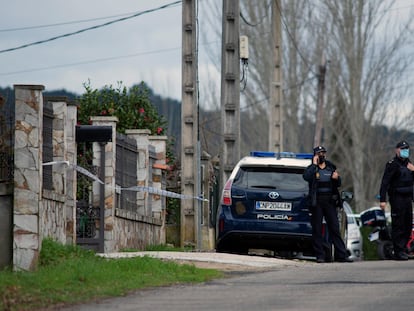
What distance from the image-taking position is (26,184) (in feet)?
54.2

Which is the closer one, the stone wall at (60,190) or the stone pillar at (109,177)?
the stone wall at (60,190)

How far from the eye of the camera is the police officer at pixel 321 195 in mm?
20500

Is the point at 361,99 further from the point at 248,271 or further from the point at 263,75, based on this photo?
the point at 248,271

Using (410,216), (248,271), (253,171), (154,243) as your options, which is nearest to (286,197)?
(253,171)

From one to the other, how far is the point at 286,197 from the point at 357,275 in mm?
4737

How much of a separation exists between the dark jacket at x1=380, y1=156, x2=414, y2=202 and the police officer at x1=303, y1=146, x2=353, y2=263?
79 centimetres

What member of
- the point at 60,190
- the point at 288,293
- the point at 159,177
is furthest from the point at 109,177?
the point at 288,293

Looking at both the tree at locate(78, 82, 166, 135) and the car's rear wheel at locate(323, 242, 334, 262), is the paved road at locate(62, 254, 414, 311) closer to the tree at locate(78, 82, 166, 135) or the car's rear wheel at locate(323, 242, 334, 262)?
the car's rear wheel at locate(323, 242, 334, 262)

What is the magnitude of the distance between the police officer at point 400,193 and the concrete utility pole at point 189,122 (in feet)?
17.7

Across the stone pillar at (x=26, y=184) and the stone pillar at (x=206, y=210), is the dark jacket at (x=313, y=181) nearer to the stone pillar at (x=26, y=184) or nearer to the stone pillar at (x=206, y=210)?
the stone pillar at (x=26, y=184)

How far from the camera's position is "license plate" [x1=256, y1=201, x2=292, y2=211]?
2083 cm

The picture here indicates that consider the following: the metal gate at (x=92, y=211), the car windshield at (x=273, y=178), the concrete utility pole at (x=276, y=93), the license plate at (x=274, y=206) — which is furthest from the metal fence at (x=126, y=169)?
the concrete utility pole at (x=276, y=93)

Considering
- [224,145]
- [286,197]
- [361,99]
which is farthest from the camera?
[361,99]

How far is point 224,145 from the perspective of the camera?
26.6m
